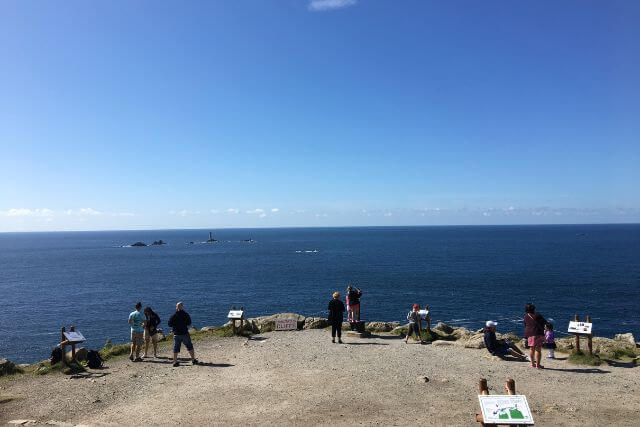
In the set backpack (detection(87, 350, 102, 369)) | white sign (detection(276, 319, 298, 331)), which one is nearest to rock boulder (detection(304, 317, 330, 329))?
white sign (detection(276, 319, 298, 331))

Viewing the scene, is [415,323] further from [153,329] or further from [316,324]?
[153,329]

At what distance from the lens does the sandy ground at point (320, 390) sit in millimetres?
11625

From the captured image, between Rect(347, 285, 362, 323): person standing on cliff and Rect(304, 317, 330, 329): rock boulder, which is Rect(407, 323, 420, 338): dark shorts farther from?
Rect(304, 317, 330, 329): rock boulder

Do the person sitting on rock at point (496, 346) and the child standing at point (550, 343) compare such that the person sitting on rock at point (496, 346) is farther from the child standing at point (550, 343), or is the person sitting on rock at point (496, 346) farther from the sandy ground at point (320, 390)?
the child standing at point (550, 343)

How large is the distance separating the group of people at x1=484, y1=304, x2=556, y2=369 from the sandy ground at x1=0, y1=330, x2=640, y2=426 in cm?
49

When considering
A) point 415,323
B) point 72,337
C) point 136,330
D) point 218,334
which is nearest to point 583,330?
point 415,323

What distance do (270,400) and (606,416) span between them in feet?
28.2

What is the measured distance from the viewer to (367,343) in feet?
64.4

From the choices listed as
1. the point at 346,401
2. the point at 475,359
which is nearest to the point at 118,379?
the point at 346,401

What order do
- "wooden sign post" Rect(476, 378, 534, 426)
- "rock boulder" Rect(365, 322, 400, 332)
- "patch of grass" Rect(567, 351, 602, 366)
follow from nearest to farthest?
"wooden sign post" Rect(476, 378, 534, 426) → "patch of grass" Rect(567, 351, 602, 366) → "rock boulder" Rect(365, 322, 400, 332)

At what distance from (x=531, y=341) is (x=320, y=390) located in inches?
290

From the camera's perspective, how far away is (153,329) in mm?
17734

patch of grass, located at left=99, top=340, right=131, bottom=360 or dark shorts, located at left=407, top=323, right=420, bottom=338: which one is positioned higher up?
dark shorts, located at left=407, top=323, right=420, bottom=338

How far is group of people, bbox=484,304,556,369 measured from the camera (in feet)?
50.3
